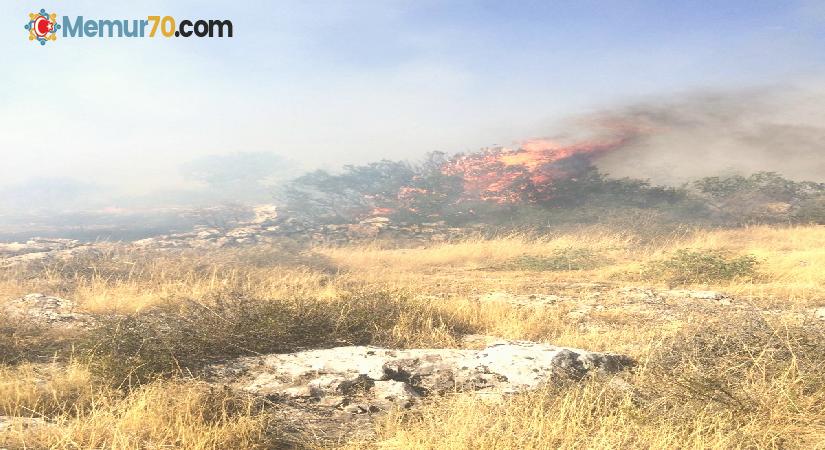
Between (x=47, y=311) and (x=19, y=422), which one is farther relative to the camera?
(x=47, y=311)

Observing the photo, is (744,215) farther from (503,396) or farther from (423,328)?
(503,396)

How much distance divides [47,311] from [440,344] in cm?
579

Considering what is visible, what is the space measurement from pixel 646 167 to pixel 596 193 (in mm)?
3525

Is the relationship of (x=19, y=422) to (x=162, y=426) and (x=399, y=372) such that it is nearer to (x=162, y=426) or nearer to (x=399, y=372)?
(x=162, y=426)

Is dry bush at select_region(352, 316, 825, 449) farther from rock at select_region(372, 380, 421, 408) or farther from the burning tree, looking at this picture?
the burning tree

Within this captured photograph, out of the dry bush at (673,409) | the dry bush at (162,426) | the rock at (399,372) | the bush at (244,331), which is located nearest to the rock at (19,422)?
the dry bush at (162,426)


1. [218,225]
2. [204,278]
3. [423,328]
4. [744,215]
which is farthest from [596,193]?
[423,328]

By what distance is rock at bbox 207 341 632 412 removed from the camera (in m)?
4.98

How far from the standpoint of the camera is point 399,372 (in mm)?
5363

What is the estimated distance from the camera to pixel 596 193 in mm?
25812

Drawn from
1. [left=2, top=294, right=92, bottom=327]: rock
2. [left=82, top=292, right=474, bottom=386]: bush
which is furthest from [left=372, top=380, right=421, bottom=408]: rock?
[left=2, top=294, right=92, bottom=327]: rock

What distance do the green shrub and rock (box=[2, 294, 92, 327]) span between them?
10438mm

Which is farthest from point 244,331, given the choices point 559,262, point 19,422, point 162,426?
point 559,262

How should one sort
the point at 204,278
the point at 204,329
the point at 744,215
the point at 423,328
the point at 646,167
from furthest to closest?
the point at 646,167
the point at 744,215
the point at 204,278
the point at 423,328
the point at 204,329
